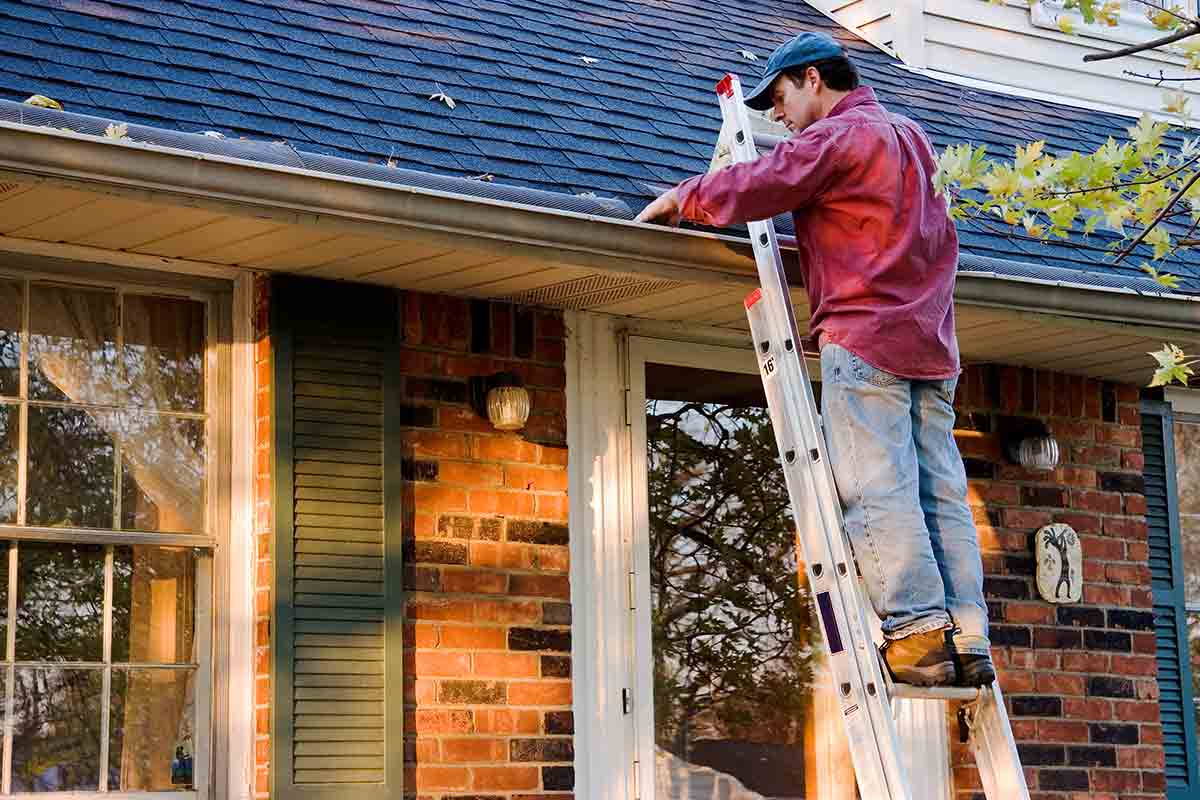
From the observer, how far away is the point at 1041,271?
6.45m

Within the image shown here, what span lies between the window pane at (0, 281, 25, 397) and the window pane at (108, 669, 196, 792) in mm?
886

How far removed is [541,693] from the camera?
622 cm

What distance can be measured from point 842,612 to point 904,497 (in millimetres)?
309

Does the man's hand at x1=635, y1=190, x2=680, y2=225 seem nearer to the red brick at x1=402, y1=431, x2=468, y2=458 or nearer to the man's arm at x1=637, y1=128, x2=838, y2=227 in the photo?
the man's arm at x1=637, y1=128, x2=838, y2=227

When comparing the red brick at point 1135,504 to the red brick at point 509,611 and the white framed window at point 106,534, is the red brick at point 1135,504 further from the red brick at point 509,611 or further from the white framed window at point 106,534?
the white framed window at point 106,534

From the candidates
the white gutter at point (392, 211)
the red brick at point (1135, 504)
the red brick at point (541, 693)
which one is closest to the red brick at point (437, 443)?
the red brick at point (541, 693)

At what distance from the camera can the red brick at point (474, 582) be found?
20.0 ft

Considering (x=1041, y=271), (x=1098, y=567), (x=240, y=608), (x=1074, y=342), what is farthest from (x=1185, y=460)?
(x=240, y=608)

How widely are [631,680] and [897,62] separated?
12.3 ft

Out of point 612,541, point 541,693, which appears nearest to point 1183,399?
point 612,541

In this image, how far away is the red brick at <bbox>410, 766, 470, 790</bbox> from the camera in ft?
19.4

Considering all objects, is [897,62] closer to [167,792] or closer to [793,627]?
[793,627]

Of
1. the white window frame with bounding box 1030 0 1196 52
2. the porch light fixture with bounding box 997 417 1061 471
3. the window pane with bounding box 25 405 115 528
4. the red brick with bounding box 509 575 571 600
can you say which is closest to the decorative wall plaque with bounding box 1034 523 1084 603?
the porch light fixture with bounding box 997 417 1061 471

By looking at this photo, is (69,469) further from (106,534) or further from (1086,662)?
(1086,662)
